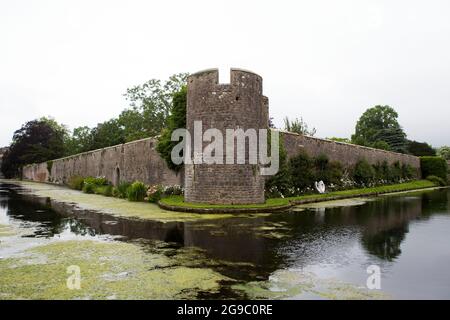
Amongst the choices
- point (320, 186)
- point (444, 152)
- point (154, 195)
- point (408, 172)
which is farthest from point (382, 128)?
point (154, 195)

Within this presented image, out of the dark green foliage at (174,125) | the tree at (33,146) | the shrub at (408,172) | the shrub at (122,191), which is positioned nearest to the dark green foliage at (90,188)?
the shrub at (122,191)

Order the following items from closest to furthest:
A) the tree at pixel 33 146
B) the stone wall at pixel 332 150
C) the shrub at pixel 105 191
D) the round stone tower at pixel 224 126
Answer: the round stone tower at pixel 224 126 → the stone wall at pixel 332 150 → the shrub at pixel 105 191 → the tree at pixel 33 146

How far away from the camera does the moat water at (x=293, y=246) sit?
433 centimetres

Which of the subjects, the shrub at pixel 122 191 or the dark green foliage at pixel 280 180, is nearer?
the dark green foliage at pixel 280 180

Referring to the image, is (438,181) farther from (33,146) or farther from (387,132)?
(33,146)

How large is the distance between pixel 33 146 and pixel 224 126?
2112 inches

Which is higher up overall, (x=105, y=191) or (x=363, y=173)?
(x=363, y=173)

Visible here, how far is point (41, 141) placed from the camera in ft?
194

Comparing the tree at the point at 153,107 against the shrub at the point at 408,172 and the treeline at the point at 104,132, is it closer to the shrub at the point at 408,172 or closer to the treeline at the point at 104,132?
the treeline at the point at 104,132

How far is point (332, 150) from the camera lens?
23047 mm

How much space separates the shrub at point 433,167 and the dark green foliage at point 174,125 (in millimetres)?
33263

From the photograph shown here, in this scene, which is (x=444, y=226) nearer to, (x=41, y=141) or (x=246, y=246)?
(x=246, y=246)

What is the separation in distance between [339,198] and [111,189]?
12681 millimetres
